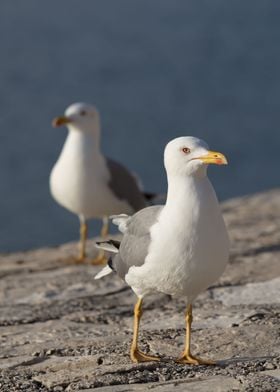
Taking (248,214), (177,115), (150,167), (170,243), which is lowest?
(170,243)

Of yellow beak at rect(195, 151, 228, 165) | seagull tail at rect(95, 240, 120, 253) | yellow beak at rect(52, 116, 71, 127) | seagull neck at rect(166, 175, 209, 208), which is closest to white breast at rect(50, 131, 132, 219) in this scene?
yellow beak at rect(52, 116, 71, 127)

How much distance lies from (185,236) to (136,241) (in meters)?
0.29

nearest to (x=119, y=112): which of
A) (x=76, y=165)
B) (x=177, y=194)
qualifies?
(x=76, y=165)

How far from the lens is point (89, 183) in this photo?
678cm

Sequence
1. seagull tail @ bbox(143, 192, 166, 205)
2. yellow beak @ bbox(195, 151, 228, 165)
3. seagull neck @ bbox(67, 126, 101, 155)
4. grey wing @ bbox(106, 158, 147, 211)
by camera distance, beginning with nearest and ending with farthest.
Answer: yellow beak @ bbox(195, 151, 228, 165), grey wing @ bbox(106, 158, 147, 211), seagull neck @ bbox(67, 126, 101, 155), seagull tail @ bbox(143, 192, 166, 205)

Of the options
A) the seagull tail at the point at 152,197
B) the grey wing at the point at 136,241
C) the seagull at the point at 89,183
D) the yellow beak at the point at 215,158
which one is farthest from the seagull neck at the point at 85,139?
the yellow beak at the point at 215,158

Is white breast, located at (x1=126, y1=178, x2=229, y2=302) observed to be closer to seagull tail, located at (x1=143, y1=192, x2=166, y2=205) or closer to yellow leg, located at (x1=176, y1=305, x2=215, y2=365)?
yellow leg, located at (x1=176, y1=305, x2=215, y2=365)

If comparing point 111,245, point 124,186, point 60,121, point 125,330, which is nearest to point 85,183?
point 124,186

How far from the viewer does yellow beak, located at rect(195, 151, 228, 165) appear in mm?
3377

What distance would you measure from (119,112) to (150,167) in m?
2.34

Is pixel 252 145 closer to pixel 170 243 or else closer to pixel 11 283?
pixel 11 283

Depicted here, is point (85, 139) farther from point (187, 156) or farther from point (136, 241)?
point (187, 156)

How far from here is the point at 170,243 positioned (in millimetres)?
3469

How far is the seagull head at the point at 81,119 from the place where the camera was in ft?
23.6
